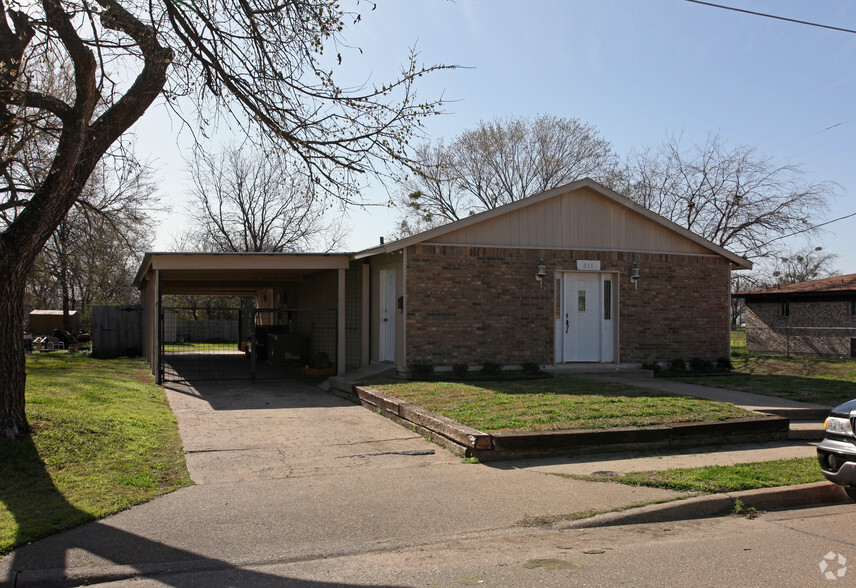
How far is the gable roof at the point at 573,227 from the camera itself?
48.9 feet

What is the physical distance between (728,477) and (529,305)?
8.42 meters

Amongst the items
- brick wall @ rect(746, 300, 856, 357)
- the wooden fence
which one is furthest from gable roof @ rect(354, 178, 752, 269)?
the wooden fence

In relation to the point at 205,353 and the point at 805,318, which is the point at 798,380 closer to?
the point at 805,318

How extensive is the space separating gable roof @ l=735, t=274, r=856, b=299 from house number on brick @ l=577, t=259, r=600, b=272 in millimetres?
14923

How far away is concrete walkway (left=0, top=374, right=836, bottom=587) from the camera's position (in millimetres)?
4895

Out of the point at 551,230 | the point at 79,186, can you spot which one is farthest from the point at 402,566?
the point at 551,230

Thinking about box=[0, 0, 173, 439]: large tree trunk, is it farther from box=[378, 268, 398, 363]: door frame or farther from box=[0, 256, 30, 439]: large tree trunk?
box=[378, 268, 398, 363]: door frame

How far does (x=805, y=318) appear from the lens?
2741 centimetres

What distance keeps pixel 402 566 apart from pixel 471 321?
10.1 metres

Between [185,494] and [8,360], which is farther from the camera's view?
[8,360]

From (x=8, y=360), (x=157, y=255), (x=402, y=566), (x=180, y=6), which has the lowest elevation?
(x=402, y=566)

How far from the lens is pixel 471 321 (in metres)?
14.8

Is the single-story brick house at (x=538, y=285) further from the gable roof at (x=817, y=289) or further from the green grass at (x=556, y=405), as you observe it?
the gable roof at (x=817, y=289)

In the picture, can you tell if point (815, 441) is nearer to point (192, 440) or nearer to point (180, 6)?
point (192, 440)
